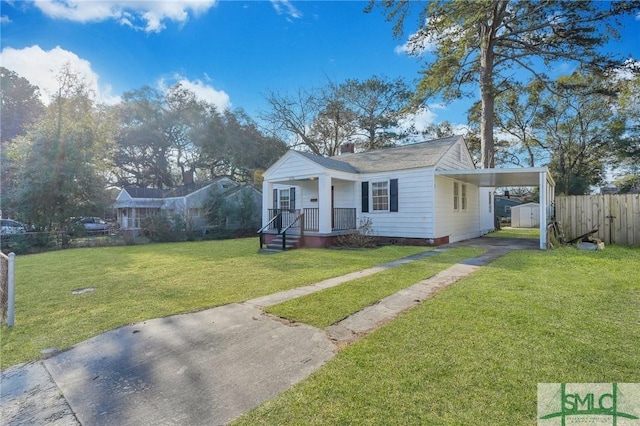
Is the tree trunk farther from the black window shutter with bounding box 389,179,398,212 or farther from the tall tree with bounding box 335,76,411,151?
the tall tree with bounding box 335,76,411,151

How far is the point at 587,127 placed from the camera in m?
25.0

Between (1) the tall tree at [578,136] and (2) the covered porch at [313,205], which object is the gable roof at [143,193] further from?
(1) the tall tree at [578,136]

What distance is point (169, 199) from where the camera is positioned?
80.7ft

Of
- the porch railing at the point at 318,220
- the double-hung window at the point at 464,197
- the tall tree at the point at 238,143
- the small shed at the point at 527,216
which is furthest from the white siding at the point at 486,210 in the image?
the tall tree at the point at 238,143

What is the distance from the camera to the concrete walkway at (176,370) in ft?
7.22

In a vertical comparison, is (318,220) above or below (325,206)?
below

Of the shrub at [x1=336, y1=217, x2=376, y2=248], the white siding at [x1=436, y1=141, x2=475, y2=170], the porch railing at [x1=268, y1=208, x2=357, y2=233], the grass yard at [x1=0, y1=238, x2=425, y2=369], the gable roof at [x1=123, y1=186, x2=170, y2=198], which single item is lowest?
the grass yard at [x1=0, y1=238, x2=425, y2=369]

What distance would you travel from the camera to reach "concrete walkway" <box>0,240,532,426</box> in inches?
86.6

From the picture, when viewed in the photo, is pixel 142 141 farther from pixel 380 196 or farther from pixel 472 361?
pixel 472 361

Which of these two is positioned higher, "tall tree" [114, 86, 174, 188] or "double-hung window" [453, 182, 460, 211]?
"tall tree" [114, 86, 174, 188]

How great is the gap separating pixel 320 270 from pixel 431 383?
482cm

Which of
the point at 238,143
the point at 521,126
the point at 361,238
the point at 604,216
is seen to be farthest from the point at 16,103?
the point at 521,126

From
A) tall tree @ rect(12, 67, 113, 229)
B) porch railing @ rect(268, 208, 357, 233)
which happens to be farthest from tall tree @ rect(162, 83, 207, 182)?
porch railing @ rect(268, 208, 357, 233)

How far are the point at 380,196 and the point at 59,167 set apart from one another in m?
15.2
